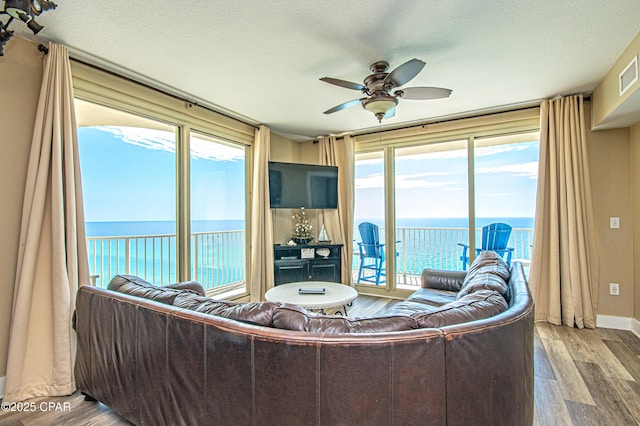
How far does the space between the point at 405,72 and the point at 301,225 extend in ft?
9.77

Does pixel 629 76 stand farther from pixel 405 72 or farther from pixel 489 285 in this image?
pixel 489 285

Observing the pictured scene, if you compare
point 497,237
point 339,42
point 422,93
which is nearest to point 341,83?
point 339,42

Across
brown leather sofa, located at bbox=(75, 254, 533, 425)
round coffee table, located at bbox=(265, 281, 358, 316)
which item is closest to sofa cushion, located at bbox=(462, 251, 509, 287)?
brown leather sofa, located at bbox=(75, 254, 533, 425)

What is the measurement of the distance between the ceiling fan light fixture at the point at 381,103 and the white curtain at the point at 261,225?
1.96 m

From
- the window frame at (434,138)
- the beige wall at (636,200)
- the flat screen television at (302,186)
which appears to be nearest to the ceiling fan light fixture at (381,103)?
the window frame at (434,138)

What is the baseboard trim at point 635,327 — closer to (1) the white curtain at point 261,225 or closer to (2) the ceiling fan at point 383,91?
(2) the ceiling fan at point 383,91

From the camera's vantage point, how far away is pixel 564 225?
318 cm

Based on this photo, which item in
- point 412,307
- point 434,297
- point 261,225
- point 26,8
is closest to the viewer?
point 26,8

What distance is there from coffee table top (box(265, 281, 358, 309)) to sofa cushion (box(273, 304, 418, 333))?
1306mm

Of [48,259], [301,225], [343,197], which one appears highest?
[343,197]

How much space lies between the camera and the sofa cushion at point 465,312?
3.85 ft

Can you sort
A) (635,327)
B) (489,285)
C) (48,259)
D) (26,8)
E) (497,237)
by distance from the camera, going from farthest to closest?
1. (497,237)
2. (635,327)
3. (48,259)
4. (489,285)
5. (26,8)

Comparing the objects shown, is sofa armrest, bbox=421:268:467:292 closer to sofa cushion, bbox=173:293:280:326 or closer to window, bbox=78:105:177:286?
sofa cushion, bbox=173:293:280:326

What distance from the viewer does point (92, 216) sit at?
10.5ft
